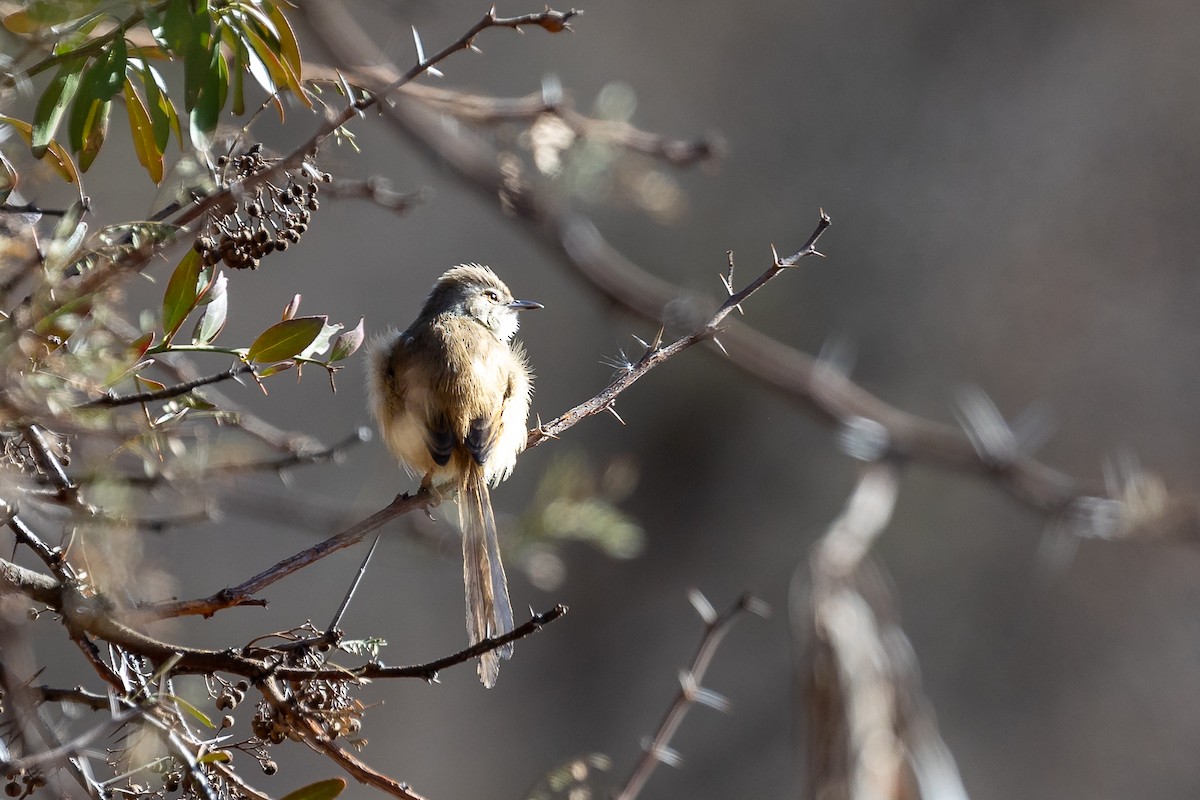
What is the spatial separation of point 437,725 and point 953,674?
3.78 metres

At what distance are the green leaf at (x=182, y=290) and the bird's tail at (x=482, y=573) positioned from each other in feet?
3.62

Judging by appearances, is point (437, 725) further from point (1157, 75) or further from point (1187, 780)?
point (1157, 75)

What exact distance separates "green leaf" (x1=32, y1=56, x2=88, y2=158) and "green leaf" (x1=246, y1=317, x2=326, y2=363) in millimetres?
481

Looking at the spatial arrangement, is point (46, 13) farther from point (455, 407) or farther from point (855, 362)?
point (855, 362)

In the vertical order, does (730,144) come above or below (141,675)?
below

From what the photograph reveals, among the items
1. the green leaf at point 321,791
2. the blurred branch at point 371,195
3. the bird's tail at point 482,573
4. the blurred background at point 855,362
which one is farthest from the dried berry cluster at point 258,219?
the blurred background at point 855,362

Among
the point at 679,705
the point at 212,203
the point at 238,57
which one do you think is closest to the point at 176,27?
the point at 238,57

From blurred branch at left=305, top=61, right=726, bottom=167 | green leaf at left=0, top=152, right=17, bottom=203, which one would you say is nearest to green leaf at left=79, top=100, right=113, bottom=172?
green leaf at left=0, top=152, right=17, bottom=203

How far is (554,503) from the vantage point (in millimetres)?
3746

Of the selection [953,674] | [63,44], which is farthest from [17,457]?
[953,674]

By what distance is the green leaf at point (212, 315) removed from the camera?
1.94m

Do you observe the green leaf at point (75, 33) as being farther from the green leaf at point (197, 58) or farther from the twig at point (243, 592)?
the twig at point (243, 592)

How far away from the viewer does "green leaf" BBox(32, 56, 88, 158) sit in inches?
73.2

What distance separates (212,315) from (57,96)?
→ 44 centimetres
